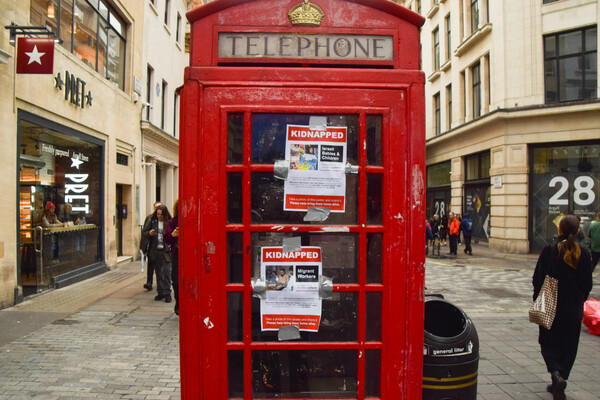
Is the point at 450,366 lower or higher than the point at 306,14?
lower

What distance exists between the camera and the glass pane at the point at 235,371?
7.75 feet

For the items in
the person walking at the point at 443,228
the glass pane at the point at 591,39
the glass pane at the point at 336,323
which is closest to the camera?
the glass pane at the point at 336,323

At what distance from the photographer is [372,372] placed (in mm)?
2400

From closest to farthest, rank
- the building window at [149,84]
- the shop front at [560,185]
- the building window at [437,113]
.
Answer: the building window at [149,84] < the shop front at [560,185] < the building window at [437,113]

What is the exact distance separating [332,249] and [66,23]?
10345 millimetres

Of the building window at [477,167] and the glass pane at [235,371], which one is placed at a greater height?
the building window at [477,167]

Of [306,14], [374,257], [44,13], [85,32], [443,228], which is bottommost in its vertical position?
[443,228]

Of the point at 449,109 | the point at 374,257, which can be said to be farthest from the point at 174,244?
the point at 449,109

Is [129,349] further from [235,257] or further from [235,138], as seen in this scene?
[235,138]

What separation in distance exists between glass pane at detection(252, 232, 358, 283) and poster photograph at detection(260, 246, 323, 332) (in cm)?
3

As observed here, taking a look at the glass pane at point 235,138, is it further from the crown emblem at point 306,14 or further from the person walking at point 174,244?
the person walking at point 174,244

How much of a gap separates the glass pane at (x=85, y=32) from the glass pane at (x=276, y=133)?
32.3 feet

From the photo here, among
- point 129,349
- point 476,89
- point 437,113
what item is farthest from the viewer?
point 437,113

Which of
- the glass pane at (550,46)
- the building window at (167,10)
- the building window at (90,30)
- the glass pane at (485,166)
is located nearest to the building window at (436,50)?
the glass pane at (485,166)
